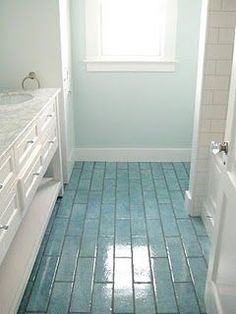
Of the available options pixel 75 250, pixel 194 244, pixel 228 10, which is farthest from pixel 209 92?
A: pixel 75 250

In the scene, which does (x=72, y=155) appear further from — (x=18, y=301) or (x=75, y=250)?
(x=18, y=301)

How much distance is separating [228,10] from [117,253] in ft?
5.71

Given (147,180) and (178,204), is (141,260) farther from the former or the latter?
(147,180)

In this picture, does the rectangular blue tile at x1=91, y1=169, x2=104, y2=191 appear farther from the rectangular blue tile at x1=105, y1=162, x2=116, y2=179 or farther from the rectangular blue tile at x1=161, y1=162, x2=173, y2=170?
the rectangular blue tile at x1=161, y1=162, x2=173, y2=170

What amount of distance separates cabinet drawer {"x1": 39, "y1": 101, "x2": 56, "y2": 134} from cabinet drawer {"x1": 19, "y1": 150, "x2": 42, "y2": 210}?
213 mm

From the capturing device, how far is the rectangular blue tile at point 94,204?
9.24ft

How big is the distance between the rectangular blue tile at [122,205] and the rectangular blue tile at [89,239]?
0.71ft

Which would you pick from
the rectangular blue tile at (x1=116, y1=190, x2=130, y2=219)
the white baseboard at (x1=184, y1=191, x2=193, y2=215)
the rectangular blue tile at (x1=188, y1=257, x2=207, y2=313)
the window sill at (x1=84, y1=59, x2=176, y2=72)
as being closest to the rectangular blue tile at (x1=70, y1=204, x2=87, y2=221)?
Result: the rectangular blue tile at (x1=116, y1=190, x2=130, y2=219)

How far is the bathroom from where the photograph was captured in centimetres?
186

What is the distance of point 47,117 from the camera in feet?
8.36

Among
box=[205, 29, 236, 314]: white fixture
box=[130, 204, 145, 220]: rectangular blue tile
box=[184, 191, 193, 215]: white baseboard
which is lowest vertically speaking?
box=[130, 204, 145, 220]: rectangular blue tile

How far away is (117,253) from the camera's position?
233cm

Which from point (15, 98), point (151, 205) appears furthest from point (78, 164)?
point (15, 98)

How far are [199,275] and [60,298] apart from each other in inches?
32.8
